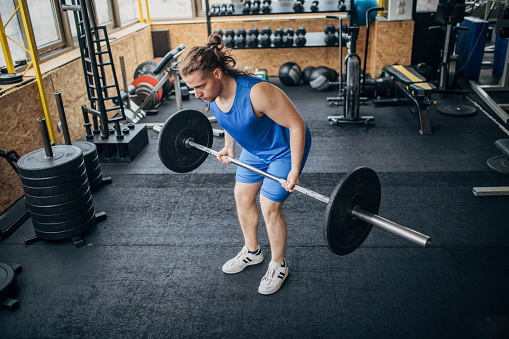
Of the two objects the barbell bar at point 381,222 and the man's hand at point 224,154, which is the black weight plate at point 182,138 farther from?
the barbell bar at point 381,222

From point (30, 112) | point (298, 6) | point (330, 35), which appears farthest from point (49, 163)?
point (330, 35)

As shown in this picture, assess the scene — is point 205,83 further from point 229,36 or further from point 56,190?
point 229,36

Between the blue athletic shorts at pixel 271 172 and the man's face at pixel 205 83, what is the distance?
38 centimetres

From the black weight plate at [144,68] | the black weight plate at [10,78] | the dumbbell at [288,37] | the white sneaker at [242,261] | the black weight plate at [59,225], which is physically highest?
the black weight plate at [10,78]

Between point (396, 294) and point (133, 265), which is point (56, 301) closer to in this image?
point (133, 265)

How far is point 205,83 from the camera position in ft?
5.22

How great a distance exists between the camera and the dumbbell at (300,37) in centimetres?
526

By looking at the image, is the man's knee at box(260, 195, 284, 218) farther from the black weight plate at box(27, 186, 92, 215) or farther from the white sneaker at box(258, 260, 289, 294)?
the black weight plate at box(27, 186, 92, 215)

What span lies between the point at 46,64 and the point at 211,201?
194 centimetres

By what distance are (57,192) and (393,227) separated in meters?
1.77

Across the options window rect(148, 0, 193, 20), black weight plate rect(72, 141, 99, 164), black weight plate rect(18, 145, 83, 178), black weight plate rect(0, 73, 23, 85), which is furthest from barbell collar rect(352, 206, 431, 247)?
window rect(148, 0, 193, 20)

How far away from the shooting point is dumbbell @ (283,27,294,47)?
17.4 ft

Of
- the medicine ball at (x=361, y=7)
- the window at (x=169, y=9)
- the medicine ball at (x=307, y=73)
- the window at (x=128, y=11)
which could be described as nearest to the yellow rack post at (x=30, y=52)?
the window at (x=128, y=11)

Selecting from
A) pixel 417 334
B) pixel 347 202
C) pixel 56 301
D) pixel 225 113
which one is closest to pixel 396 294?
pixel 417 334
